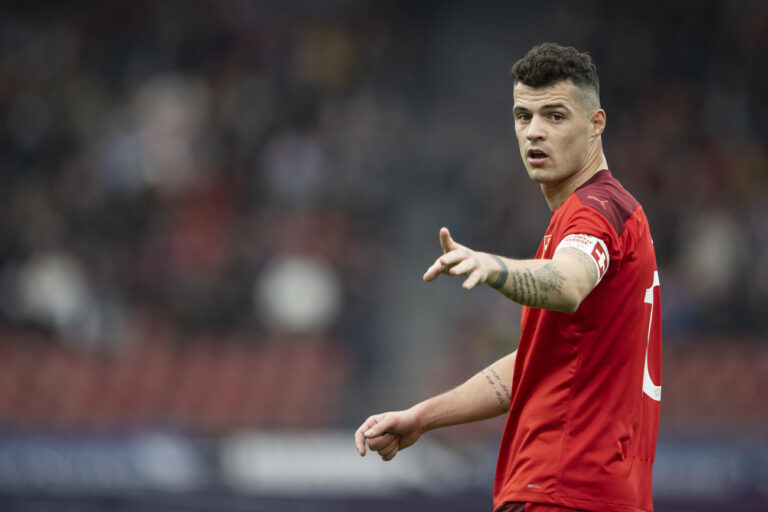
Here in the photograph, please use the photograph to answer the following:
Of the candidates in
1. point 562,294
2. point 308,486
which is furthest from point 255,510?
point 562,294

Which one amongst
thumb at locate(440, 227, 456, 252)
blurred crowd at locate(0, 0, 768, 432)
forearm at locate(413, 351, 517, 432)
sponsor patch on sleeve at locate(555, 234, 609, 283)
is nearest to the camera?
thumb at locate(440, 227, 456, 252)

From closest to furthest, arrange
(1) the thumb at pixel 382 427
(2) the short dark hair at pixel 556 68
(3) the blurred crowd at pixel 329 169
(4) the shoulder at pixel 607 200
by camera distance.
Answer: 1. (4) the shoulder at pixel 607 200
2. (2) the short dark hair at pixel 556 68
3. (1) the thumb at pixel 382 427
4. (3) the blurred crowd at pixel 329 169

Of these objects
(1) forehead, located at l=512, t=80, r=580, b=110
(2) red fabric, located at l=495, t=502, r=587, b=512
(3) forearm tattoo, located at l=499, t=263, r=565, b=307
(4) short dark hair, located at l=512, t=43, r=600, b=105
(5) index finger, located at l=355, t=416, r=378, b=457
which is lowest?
(2) red fabric, located at l=495, t=502, r=587, b=512

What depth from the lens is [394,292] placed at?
11.9 m

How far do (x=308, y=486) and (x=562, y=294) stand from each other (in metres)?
6.83

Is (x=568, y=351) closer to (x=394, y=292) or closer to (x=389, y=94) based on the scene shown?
(x=394, y=292)

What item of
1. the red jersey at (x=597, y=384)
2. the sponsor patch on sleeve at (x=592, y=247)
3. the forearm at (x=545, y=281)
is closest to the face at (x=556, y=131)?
the red jersey at (x=597, y=384)

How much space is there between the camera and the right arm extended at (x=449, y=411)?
3.52 meters

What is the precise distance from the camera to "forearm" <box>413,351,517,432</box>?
11.8 feet

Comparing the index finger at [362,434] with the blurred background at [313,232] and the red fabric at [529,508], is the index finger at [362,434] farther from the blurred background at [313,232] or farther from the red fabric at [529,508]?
the blurred background at [313,232]

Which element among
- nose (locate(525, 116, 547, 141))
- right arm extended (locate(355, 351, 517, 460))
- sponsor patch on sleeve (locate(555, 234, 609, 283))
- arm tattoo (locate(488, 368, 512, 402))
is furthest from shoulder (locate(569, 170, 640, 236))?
arm tattoo (locate(488, 368, 512, 402))

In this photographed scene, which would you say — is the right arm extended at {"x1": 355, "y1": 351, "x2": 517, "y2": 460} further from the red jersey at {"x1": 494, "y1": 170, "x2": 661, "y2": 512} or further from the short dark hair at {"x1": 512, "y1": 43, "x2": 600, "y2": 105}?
the short dark hair at {"x1": 512, "y1": 43, "x2": 600, "y2": 105}

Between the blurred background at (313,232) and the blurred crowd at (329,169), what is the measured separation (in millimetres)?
35

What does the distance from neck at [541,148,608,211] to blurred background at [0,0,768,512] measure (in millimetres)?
5773
